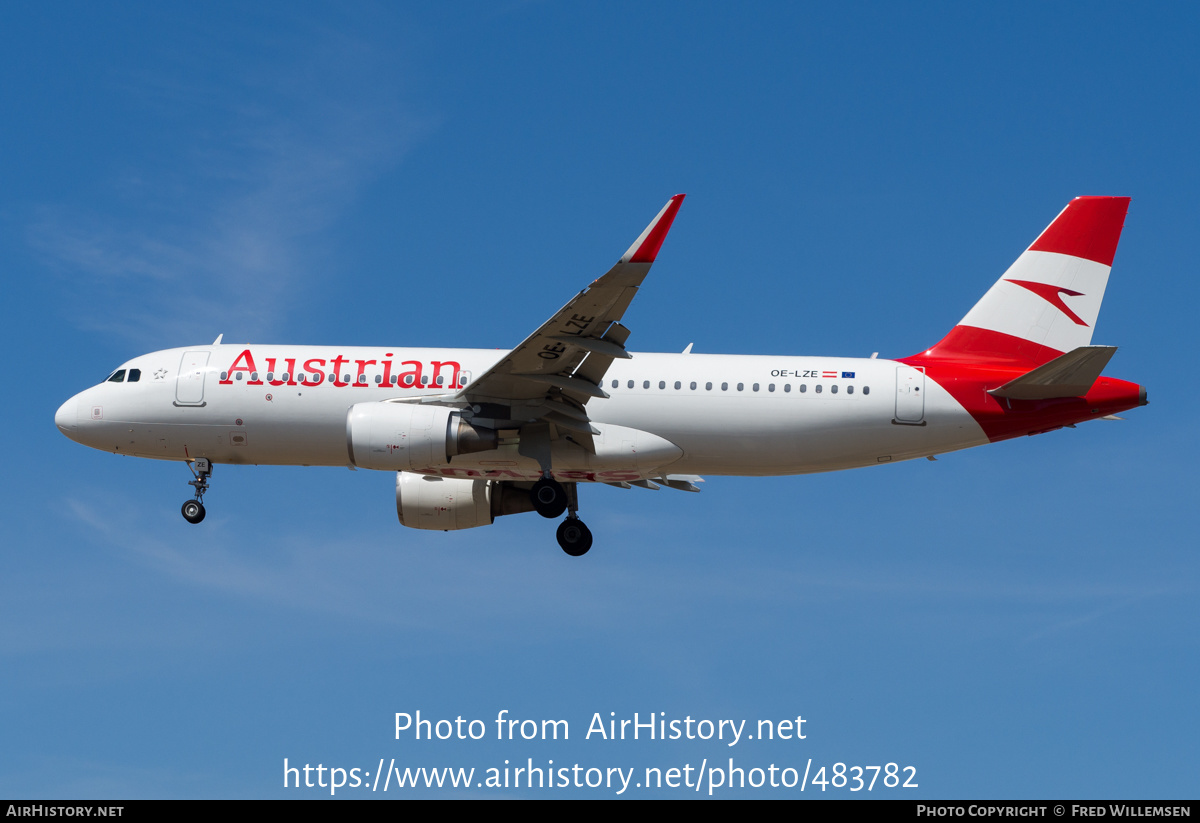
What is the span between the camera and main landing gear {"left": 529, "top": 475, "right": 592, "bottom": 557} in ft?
108

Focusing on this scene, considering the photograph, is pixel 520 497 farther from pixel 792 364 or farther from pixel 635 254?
pixel 635 254

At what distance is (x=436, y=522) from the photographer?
120 ft

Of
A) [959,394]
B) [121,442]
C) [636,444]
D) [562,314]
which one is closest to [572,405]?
[636,444]

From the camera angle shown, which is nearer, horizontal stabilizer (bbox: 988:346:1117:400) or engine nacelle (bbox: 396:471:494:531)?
horizontal stabilizer (bbox: 988:346:1117:400)

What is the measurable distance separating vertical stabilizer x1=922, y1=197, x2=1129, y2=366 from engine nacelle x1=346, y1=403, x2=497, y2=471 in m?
11.8

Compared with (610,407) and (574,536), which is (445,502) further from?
(610,407)

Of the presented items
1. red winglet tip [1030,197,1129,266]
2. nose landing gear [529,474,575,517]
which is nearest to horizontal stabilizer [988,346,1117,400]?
red winglet tip [1030,197,1129,266]

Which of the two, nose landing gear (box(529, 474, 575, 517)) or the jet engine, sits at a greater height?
the jet engine

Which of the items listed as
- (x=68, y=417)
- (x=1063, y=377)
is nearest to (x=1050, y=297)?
(x=1063, y=377)

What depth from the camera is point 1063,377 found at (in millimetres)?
31281

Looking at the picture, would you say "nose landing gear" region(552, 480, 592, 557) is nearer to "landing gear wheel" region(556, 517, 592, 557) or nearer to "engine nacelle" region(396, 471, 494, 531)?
"landing gear wheel" region(556, 517, 592, 557)

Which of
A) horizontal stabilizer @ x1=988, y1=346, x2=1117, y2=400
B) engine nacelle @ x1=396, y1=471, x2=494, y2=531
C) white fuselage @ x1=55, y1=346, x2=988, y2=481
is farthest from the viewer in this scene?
engine nacelle @ x1=396, y1=471, x2=494, y2=531

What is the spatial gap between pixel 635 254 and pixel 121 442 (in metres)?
16.0

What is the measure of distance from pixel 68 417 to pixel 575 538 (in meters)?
13.6
